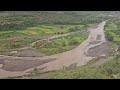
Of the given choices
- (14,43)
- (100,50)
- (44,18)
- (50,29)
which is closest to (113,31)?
(100,50)

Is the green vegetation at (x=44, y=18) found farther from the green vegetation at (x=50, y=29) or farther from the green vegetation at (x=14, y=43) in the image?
the green vegetation at (x=14, y=43)

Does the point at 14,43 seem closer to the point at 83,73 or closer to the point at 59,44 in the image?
the point at 59,44

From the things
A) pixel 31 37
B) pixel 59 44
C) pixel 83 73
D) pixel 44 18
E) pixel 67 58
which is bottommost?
pixel 83 73
